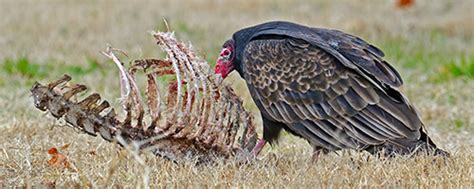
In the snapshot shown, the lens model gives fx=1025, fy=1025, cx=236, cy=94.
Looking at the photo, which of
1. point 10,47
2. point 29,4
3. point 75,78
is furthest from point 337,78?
point 29,4

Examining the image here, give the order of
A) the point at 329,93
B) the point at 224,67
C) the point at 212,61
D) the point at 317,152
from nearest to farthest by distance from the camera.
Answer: the point at 329,93, the point at 317,152, the point at 224,67, the point at 212,61

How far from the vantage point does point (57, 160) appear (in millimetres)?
4836

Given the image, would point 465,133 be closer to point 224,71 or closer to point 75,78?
point 224,71

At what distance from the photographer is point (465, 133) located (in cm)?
675

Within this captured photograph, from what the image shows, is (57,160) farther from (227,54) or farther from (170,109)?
(227,54)

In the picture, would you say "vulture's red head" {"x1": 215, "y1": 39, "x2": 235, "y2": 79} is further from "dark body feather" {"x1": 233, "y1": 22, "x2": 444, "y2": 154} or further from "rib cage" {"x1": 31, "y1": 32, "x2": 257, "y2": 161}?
"rib cage" {"x1": 31, "y1": 32, "x2": 257, "y2": 161}

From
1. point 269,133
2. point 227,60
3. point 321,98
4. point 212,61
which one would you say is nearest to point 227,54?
point 227,60

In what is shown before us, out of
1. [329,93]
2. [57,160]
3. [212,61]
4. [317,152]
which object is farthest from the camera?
[212,61]

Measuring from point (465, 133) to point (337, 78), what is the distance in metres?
2.11

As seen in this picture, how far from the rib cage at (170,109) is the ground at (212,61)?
12cm

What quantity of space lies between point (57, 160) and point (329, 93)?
134 cm

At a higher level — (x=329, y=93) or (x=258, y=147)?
(x=329, y=93)

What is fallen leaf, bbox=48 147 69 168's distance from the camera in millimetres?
4746

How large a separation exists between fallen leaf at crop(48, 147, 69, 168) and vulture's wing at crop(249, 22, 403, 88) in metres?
1.13
